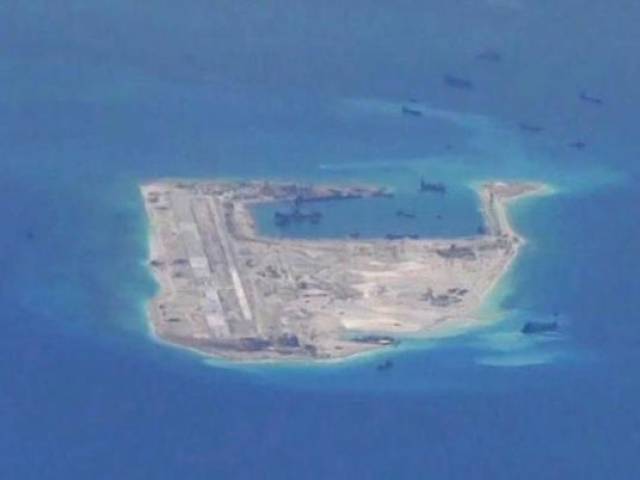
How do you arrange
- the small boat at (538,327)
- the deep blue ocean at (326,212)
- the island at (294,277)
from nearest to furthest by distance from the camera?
1. the deep blue ocean at (326,212)
2. the island at (294,277)
3. the small boat at (538,327)

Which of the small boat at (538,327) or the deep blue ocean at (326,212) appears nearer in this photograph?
the deep blue ocean at (326,212)

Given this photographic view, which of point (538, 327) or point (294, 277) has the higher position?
point (294, 277)

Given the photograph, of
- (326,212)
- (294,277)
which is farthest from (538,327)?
(326,212)

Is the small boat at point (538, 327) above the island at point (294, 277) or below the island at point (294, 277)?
below

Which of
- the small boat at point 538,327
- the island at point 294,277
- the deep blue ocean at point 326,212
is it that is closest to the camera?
the deep blue ocean at point 326,212

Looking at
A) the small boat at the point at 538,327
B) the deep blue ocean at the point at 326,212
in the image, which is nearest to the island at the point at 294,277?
the deep blue ocean at the point at 326,212

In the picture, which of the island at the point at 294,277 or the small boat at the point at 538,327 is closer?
the island at the point at 294,277

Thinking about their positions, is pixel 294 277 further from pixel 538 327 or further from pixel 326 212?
pixel 538 327

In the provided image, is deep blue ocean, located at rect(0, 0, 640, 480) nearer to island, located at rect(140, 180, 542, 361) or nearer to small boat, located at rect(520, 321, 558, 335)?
small boat, located at rect(520, 321, 558, 335)

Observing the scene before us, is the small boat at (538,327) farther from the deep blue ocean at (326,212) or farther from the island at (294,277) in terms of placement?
the island at (294,277)
